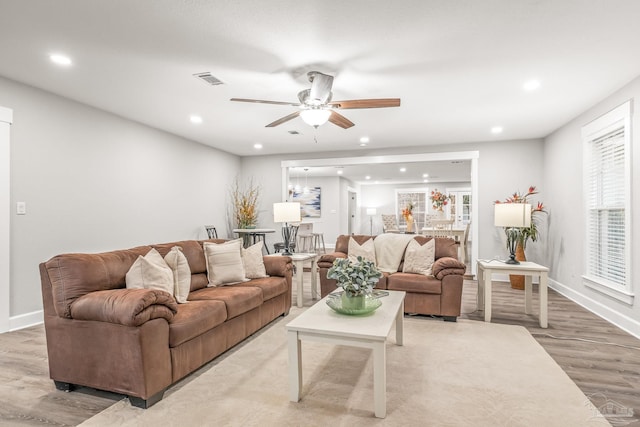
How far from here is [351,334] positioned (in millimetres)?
2125

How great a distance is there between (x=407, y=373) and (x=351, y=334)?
0.80 metres

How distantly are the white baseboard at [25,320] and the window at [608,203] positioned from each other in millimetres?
6016

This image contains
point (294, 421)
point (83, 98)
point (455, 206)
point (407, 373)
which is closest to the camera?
point (294, 421)

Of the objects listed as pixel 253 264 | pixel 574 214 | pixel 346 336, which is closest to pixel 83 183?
pixel 253 264

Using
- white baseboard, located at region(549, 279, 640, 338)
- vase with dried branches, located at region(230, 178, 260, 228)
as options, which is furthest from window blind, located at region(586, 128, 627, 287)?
vase with dried branches, located at region(230, 178, 260, 228)

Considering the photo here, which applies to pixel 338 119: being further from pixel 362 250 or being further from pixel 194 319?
pixel 194 319

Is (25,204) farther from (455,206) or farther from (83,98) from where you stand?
(455,206)

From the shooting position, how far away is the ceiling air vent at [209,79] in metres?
3.34

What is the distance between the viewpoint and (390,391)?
2.35 meters

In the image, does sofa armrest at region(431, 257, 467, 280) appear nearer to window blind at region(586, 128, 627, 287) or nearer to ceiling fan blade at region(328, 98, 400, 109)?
window blind at region(586, 128, 627, 287)

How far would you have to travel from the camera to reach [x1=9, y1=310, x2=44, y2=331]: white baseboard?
3.55 m

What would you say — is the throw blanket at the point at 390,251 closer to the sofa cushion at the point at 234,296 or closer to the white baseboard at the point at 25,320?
the sofa cushion at the point at 234,296

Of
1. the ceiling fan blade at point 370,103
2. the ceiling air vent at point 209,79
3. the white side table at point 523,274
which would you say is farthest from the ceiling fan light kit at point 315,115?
the white side table at point 523,274

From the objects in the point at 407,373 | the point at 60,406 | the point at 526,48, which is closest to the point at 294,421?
the point at 407,373
